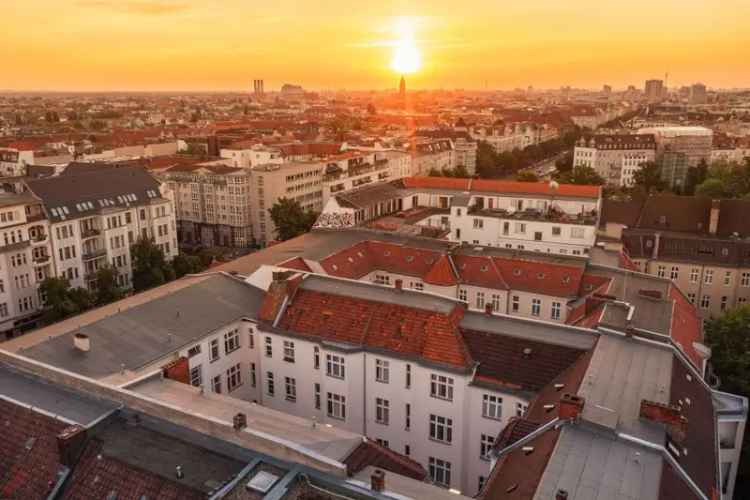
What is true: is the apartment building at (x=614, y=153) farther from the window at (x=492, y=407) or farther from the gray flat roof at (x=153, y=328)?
the window at (x=492, y=407)

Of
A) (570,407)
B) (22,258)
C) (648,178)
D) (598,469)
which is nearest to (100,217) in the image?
(22,258)

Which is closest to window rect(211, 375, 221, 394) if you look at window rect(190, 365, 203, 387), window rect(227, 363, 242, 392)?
window rect(227, 363, 242, 392)

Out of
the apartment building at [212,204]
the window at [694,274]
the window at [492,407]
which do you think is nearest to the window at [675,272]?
the window at [694,274]

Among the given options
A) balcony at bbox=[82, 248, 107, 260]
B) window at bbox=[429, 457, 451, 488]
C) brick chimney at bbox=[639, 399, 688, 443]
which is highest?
brick chimney at bbox=[639, 399, 688, 443]

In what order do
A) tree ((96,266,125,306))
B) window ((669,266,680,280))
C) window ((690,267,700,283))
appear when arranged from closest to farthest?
window ((690,267,700,283)), window ((669,266,680,280)), tree ((96,266,125,306))

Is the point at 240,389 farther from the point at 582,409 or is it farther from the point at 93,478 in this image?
the point at 582,409

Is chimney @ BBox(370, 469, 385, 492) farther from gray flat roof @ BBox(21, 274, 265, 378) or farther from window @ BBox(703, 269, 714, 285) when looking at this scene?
window @ BBox(703, 269, 714, 285)

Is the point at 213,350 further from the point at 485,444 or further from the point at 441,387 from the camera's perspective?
the point at 485,444

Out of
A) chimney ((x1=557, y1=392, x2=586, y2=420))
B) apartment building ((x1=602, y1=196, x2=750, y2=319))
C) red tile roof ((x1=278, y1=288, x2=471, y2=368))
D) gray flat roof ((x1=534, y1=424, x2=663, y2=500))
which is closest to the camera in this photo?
gray flat roof ((x1=534, y1=424, x2=663, y2=500))
